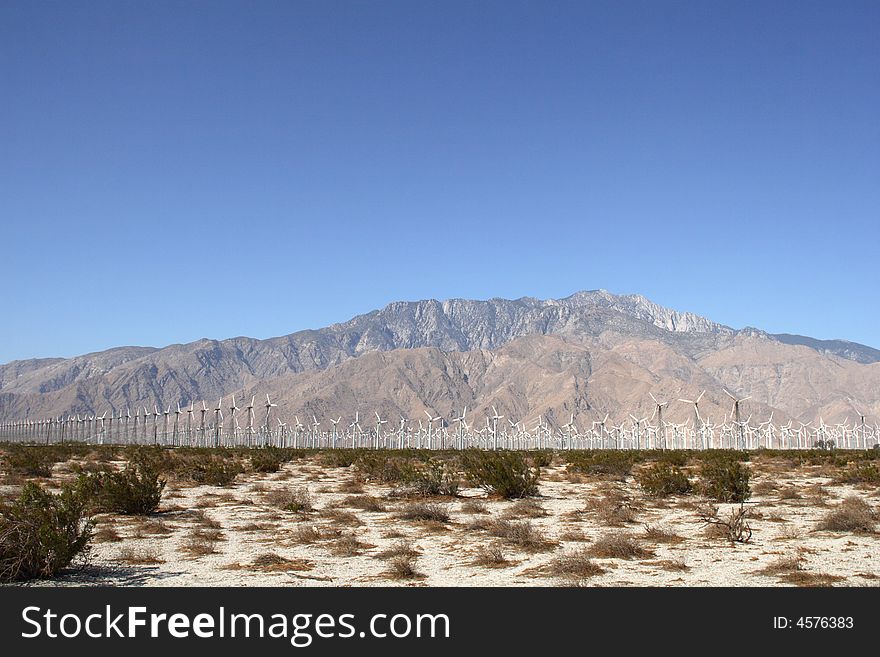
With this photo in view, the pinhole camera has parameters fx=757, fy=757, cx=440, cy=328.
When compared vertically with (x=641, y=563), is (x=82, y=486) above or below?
above

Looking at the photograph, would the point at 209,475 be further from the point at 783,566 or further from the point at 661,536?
the point at 783,566

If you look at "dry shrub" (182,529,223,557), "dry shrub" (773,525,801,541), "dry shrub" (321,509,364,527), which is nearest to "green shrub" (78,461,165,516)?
"dry shrub" (182,529,223,557)

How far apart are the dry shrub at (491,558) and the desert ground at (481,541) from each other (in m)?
0.04

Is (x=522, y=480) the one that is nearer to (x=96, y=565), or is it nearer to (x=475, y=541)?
(x=475, y=541)

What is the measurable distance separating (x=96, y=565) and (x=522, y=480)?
647 inches

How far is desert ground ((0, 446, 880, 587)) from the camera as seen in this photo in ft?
43.2

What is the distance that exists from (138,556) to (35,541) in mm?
2774

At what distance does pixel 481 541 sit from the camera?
17141mm

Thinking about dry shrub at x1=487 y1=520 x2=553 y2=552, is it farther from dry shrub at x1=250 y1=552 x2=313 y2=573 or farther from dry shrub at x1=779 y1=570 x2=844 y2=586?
dry shrub at x1=779 y1=570 x2=844 y2=586

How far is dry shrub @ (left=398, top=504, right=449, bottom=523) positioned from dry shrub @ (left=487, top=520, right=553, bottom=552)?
92.2 inches

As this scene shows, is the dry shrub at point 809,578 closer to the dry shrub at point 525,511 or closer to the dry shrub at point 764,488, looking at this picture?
the dry shrub at point 525,511

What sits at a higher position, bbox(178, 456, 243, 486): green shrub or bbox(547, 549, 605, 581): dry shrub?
bbox(547, 549, 605, 581): dry shrub
